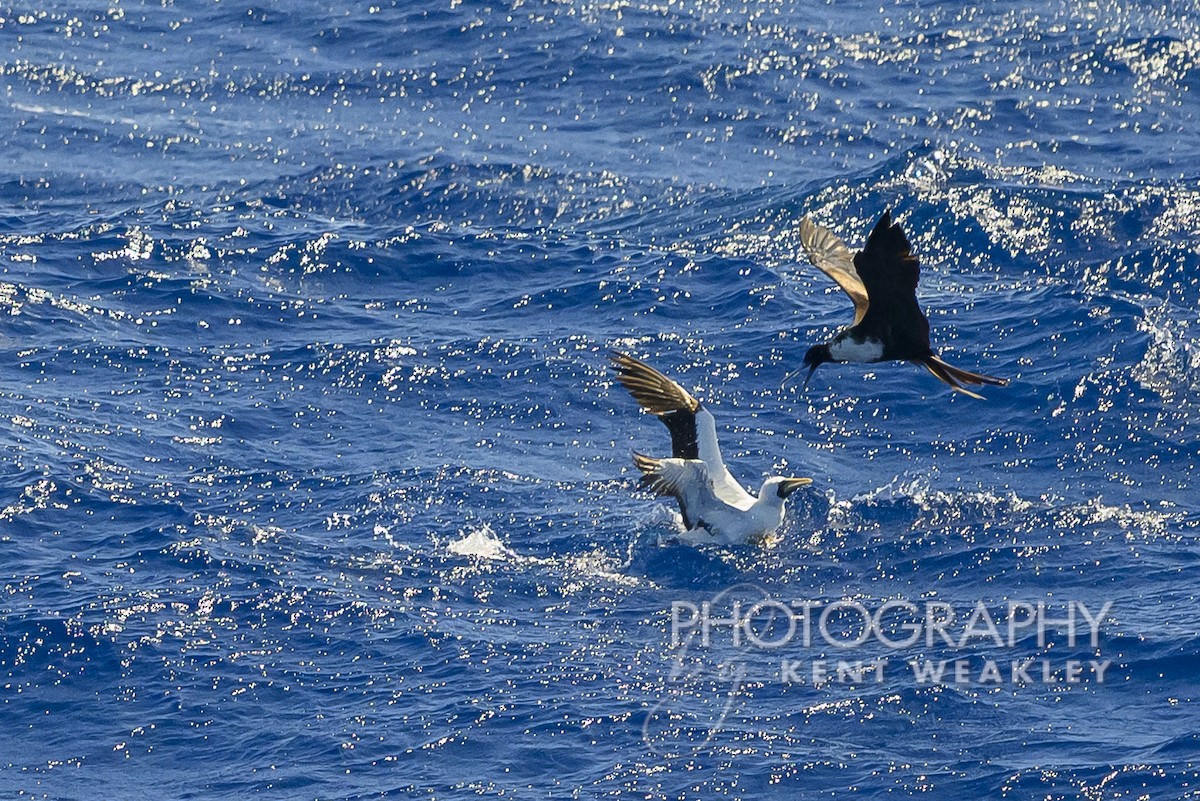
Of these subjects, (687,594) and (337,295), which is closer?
(687,594)

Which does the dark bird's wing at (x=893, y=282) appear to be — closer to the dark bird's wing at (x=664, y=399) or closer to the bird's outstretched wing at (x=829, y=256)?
the bird's outstretched wing at (x=829, y=256)

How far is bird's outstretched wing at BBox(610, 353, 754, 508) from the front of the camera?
19.0 metres

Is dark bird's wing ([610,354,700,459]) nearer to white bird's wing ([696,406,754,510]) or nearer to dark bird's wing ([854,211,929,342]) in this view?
white bird's wing ([696,406,754,510])

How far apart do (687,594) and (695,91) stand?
49.7 feet

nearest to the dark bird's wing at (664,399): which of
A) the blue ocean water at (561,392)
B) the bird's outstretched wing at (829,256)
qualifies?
the blue ocean water at (561,392)

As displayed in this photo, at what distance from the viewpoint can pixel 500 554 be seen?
18.8 meters

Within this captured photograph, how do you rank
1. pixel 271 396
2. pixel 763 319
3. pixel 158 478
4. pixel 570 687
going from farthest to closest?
pixel 763 319
pixel 271 396
pixel 158 478
pixel 570 687

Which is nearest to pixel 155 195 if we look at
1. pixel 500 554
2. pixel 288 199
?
pixel 288 199

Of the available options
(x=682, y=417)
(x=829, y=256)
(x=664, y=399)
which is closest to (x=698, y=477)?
(x=682, y=417)

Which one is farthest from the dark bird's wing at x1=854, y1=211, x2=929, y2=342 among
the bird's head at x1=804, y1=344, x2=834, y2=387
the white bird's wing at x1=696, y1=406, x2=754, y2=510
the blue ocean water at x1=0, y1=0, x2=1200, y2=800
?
the white bird's wing at x1=696, y1=406, x2=754, y2=510

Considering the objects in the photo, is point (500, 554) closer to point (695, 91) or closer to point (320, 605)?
point (320, 605)

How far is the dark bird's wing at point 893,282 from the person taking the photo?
14.4m

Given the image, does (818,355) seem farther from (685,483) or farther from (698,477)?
(685,483)

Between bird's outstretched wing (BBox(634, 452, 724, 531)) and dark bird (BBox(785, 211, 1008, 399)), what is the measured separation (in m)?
2.32
